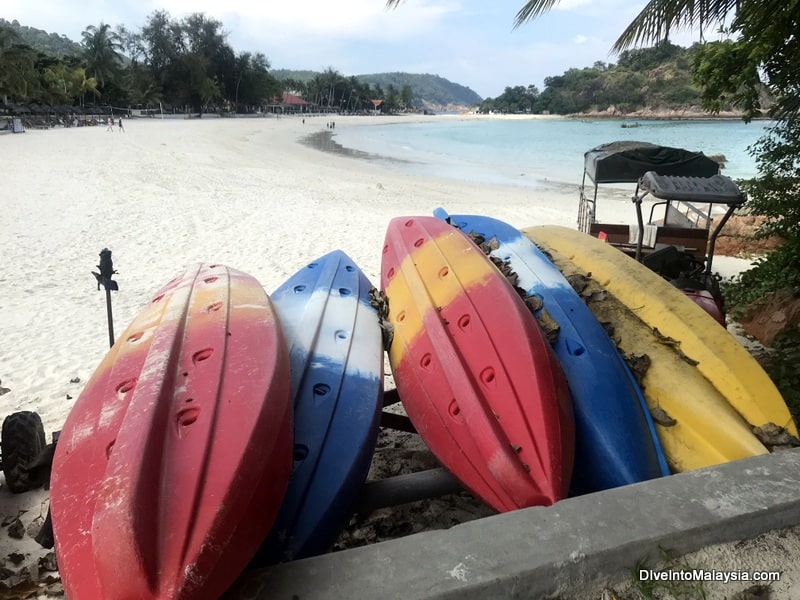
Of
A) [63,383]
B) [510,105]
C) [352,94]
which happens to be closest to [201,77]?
[352,94]

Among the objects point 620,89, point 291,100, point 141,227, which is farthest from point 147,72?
point 620,89

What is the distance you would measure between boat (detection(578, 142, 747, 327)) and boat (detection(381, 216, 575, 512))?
6.47ft

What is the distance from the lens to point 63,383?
443 centimetres

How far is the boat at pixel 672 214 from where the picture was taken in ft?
15.2

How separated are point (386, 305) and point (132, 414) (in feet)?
7.25

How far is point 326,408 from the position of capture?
2811 mm

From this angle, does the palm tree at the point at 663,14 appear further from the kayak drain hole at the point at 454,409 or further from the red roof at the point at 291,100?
the red roof at the point at 291,100

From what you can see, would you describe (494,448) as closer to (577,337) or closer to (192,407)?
(577,337)

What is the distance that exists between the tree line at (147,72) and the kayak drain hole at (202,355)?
43365 millimetres

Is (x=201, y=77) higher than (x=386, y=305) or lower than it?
higher

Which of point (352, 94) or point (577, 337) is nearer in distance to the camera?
point (577, 337)

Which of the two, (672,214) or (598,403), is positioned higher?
(672,214)

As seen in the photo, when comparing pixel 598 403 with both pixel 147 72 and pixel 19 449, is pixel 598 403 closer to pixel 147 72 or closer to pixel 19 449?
pixel 19 449

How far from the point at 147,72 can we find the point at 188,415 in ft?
248
